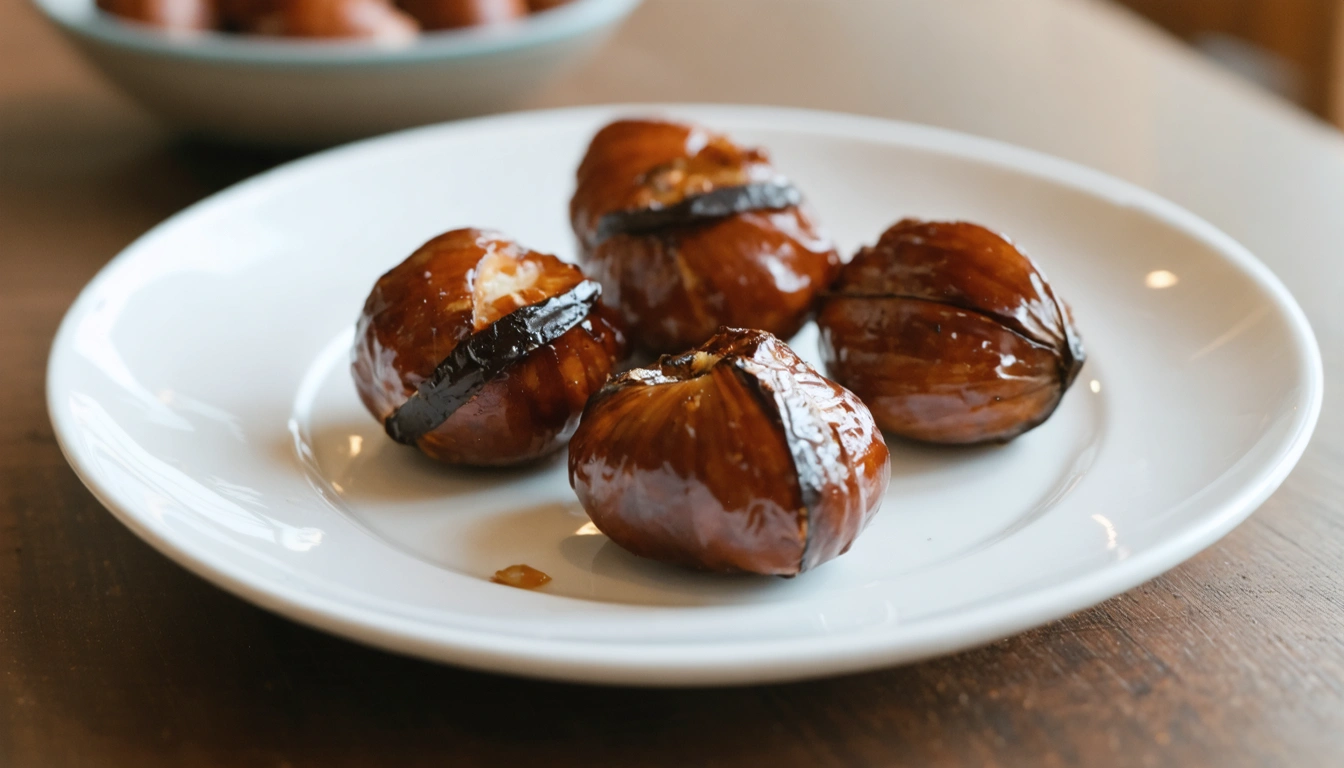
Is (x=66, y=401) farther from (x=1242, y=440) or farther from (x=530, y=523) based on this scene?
(x=1242, y=440)

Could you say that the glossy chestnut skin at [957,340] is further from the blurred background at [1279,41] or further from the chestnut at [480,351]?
the blurred background at [1279,41]

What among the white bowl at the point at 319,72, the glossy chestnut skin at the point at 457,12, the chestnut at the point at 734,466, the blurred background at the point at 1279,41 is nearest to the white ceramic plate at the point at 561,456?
the chestnut at the point at 734,466

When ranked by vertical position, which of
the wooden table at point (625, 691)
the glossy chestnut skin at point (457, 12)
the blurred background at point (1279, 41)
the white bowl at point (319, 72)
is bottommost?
the blurred background at point (1279, 41)

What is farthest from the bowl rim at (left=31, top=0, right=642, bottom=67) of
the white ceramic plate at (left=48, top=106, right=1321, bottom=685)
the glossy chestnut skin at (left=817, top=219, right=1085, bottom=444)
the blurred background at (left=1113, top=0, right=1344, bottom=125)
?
the blurred background at (left=1113, top=0, right=1344, bottom=125)

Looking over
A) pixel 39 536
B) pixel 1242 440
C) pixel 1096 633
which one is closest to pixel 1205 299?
pixel 1242 440

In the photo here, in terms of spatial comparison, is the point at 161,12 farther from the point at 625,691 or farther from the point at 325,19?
the point at 625,691

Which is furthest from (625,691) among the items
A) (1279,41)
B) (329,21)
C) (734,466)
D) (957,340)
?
(1279,41)
